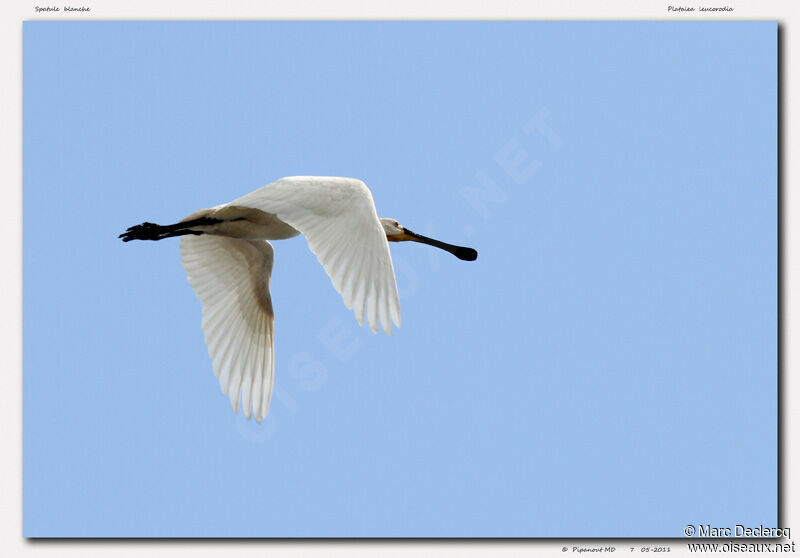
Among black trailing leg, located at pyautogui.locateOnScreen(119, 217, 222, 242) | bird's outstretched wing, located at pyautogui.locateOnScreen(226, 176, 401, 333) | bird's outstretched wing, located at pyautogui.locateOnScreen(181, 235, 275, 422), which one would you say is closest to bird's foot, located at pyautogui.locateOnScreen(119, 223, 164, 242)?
black trailing leg, located at pyautogui.locateOnScreen(119, 217, 222, 242)

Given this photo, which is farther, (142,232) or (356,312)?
(142,232)

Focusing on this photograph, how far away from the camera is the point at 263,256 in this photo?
1138cm

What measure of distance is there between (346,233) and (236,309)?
2799 millimetres

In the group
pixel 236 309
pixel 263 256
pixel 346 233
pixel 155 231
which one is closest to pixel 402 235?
pixel 263 256

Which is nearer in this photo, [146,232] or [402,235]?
[146,232]

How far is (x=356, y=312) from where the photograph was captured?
27.7 feet

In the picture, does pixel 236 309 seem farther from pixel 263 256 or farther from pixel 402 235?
pixel 402 235

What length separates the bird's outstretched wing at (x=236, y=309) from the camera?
10852mm

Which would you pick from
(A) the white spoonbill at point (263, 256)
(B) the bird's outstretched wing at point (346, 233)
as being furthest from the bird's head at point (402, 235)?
(B) the bird's outstretched wing at point (346, 233)

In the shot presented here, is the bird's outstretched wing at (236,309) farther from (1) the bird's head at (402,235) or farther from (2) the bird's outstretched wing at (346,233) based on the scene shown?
(2) the bird's outstretched wing at (346,233)

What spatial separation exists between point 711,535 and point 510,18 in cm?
457

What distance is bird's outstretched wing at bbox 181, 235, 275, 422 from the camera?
10.9 meters
